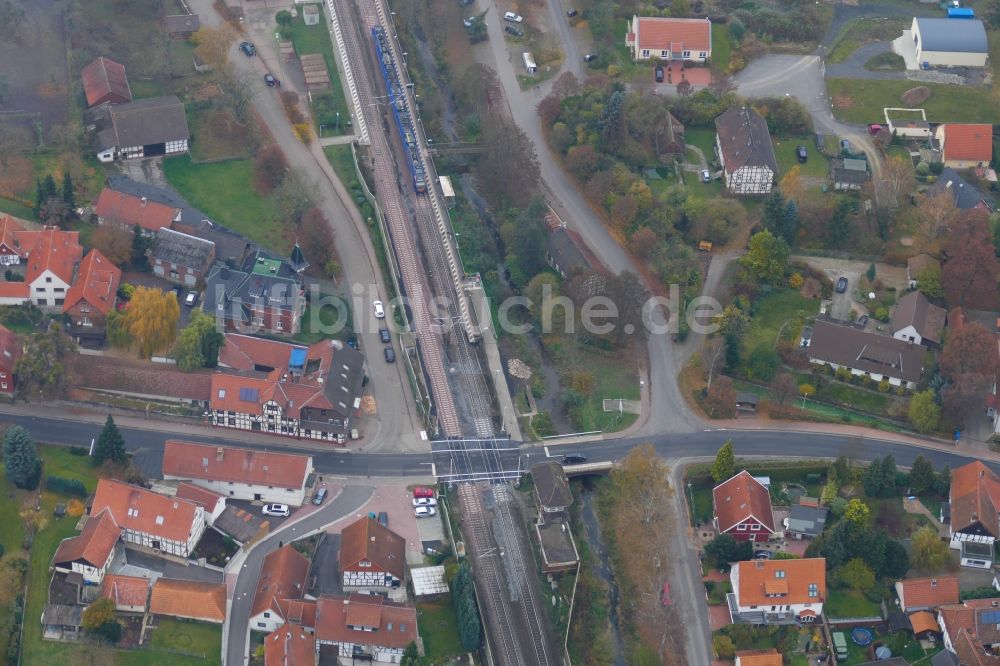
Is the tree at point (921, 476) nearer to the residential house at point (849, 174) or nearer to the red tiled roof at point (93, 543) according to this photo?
Result: the residential house at point (849, 174)

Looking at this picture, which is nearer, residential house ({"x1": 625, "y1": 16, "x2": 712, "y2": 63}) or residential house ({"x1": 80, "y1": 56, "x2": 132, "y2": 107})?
residential house ({"x1": 80, "y1": 56, "x2": 132, "y2": 107})


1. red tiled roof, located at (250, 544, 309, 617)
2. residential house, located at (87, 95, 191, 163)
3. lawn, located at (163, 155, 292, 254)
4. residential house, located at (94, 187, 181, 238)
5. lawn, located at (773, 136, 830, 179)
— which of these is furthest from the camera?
lawn, located at (773, 136, 830, 179)

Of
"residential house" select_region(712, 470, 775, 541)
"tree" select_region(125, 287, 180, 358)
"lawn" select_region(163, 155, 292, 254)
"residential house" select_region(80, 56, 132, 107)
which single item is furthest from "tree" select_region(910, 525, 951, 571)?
"residential house" select_region(80, 56, 132, 107)

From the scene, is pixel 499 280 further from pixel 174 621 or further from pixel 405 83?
pixel 174 621

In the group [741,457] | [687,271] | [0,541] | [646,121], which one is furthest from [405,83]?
[0,541]

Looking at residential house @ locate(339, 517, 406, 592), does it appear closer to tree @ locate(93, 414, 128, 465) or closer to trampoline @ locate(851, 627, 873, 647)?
tree @ locate(93, 414, 128, 465)

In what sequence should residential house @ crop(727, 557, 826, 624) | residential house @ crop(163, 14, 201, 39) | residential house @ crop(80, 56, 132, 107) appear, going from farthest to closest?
residential house @ crop(163, 14, 201, 39) < residential house @ crop(80, 56, 132, 107) < residential house @ crop(727, 557, 826, 624)

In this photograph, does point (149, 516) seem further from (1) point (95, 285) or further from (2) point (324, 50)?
(2) point (324, 50)

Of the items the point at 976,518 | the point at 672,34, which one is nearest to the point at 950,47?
the point at 672,34
